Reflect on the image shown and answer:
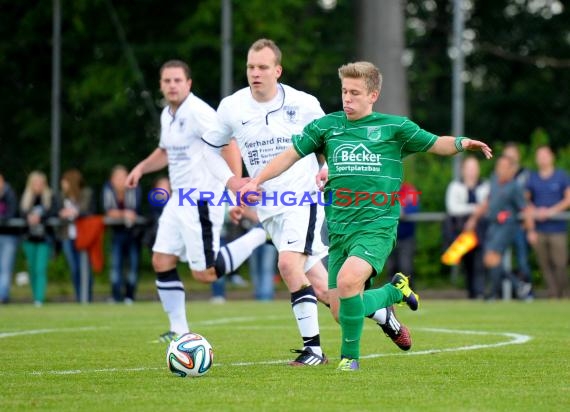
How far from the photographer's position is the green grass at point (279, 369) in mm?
6723

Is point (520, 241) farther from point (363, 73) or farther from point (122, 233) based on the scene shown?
point (363, 73)

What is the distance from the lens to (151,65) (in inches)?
976

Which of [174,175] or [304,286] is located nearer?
[304,286]

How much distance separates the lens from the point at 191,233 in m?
11.0

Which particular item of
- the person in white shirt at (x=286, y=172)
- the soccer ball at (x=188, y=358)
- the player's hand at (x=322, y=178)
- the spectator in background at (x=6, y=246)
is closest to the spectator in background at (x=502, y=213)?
the spectator in background at (x=6, y=246)

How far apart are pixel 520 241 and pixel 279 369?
11347mm

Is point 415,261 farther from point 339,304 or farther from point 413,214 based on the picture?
point 339,304

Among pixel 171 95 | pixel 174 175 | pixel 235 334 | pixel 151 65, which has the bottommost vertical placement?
pixel 235 334

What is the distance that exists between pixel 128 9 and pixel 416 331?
15.3m

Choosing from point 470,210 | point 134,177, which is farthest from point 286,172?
point 470,210

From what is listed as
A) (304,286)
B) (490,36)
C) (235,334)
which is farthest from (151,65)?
(304,286)

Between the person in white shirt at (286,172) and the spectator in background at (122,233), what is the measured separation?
9.96 metres

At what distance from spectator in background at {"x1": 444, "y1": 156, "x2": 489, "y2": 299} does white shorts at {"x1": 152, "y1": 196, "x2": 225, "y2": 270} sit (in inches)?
347

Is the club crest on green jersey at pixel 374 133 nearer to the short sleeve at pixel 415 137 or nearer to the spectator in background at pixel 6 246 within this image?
the short sleeve at pixel 415 137
